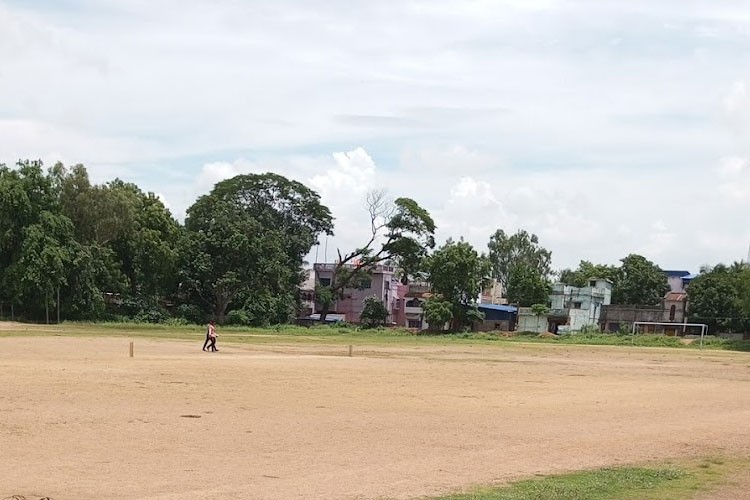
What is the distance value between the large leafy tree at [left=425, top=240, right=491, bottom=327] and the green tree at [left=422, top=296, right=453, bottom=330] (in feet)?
2.96

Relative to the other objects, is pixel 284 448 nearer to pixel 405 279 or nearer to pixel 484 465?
pixel 484 465

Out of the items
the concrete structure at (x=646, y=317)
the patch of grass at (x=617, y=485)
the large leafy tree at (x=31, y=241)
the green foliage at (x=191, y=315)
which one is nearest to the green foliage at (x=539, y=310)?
the concrete structure at (x=646, y=317)

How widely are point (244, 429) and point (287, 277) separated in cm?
7014

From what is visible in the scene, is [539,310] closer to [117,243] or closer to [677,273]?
[677,273]

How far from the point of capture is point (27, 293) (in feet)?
234

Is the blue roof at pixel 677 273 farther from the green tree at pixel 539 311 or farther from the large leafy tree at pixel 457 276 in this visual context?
the large leafy tree at pixel 457 276

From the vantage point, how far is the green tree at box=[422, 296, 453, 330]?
94062 mm

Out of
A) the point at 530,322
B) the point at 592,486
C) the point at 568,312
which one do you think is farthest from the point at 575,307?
the point at 592,486

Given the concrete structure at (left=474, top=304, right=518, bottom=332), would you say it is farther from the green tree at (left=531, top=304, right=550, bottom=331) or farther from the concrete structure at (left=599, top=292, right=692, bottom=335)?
the concrete structure at (left=599, top=292, right=692, bottom=335)

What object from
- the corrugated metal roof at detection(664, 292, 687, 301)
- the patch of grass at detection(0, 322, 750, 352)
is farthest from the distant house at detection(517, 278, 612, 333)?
the corrugated metal roof at detection(664, 292, 687, 301)

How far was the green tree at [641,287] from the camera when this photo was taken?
373 feet

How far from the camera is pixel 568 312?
101562 mm

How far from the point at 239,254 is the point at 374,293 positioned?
34521 millimetres

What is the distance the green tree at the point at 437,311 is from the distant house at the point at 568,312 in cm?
1210
